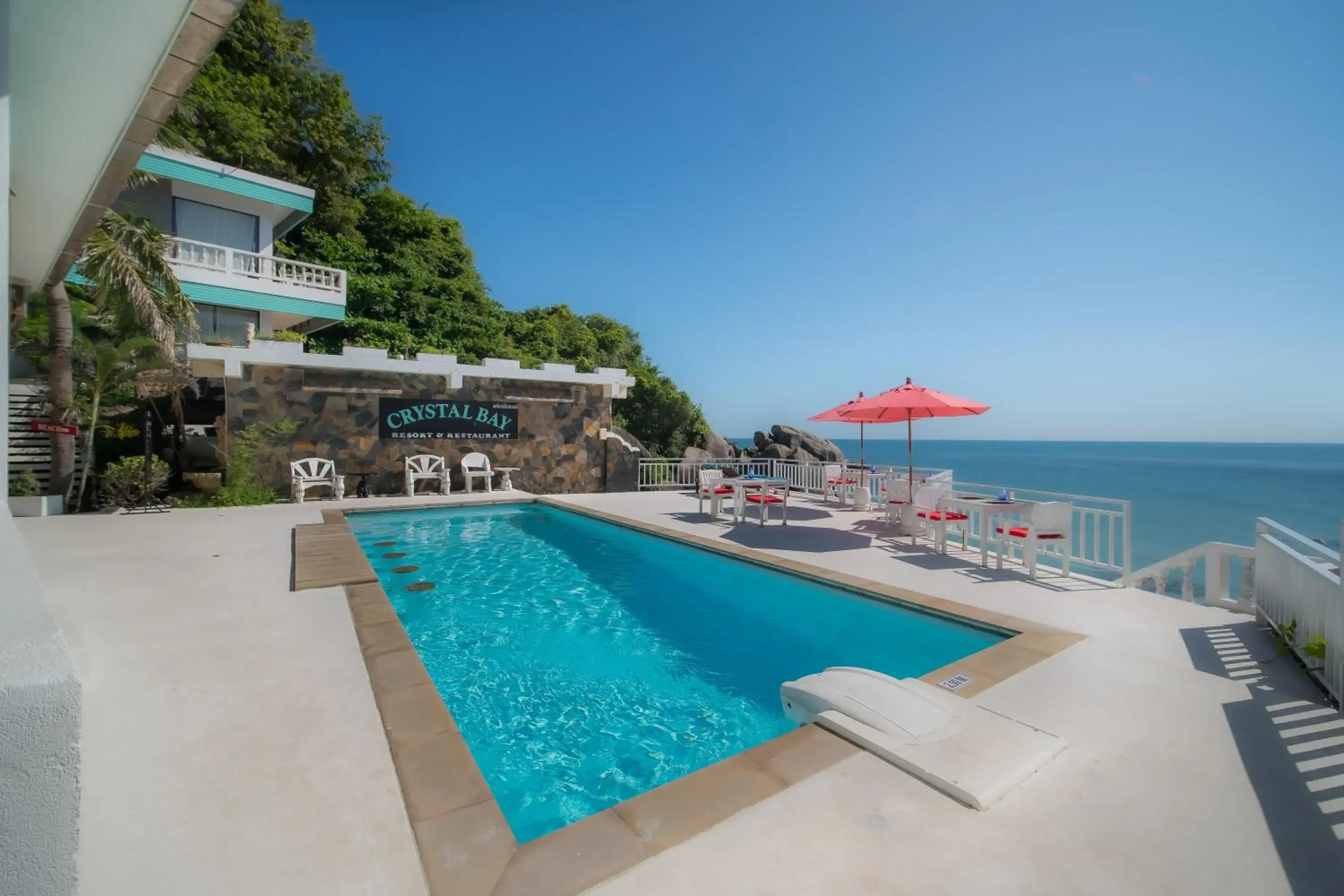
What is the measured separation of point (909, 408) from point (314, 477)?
1040 cm

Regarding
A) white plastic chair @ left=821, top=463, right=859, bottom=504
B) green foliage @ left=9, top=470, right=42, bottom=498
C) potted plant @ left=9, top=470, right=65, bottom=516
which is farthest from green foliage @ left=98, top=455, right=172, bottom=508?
white plastic chair @ left=821, top=463, right=859, bottom=504

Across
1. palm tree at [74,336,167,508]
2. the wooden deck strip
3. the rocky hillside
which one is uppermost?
palm tree at [74,336,167,508]

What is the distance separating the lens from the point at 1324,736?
2.59 m

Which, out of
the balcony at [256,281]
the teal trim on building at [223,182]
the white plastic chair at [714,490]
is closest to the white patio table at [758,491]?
the white plastic chair at [714,490]

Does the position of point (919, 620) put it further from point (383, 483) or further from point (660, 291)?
point (660, 291)

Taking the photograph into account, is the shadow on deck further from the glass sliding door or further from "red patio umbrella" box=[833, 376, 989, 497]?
the glass sliding door

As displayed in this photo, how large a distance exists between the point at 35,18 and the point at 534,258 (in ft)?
101

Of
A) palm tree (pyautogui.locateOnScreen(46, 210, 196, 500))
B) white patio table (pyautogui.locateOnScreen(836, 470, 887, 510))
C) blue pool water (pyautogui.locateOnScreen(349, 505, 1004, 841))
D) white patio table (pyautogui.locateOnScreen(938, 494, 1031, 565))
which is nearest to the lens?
blue pool water (pyautogui.locateOnScreen(349, 505, 1004, 841))

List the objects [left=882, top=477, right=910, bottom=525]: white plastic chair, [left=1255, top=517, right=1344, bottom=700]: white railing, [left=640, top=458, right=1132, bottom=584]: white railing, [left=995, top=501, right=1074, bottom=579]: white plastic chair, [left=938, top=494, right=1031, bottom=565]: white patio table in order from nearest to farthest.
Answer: [left=1255, top=517, right=1344, bottom=700]: white railing < [left=995, top=501, right=1074, bottom=579]: white plastic chair < [left=640, top=458, right=1132, bottom=584]: white railing < [left=938, top=494, right=1031, bottom=565]: white patio table < [left=882, top=477, right=910, bottom=525]: white plastic chair

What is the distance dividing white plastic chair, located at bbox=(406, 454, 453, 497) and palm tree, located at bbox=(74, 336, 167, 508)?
418 cm

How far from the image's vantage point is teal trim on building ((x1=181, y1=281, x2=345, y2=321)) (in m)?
12.7

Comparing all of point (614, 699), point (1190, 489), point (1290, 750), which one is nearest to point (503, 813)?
point (614, 699)

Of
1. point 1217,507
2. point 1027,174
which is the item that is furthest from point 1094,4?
point 1217,507

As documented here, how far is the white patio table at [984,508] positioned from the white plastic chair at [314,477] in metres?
10.2
